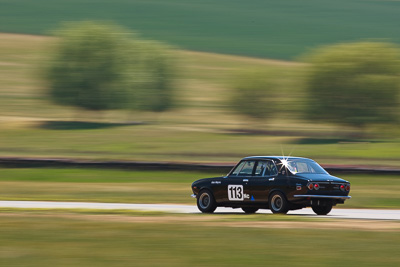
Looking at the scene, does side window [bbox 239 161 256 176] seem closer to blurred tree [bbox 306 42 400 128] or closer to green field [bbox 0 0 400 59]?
blurred tree [bbox 306 42 400 128]

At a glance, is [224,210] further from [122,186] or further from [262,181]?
[122,186]

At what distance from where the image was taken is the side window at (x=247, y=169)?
1759 centimetres

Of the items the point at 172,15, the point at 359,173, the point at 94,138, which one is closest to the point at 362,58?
the point at 94,138

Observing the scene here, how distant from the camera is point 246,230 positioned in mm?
13477

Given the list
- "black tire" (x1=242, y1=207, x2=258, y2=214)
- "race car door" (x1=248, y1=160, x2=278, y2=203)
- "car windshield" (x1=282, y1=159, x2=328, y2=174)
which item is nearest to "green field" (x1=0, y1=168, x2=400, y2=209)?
"black tire" (x1=242, y1=207, x2=258, y2=214)

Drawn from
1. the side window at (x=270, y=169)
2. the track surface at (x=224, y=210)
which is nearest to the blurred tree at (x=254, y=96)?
the track surface at (x=224, y=210)

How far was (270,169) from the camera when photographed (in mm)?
17188

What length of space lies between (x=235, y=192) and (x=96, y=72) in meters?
55.1

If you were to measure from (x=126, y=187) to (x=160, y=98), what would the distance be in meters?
47.6

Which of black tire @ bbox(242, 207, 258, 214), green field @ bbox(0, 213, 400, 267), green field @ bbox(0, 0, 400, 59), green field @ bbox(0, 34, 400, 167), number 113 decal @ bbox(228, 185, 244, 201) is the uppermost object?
green field @ bbox(0, 0, 400, 59)

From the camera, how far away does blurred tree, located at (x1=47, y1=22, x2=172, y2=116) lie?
7050 centimetres

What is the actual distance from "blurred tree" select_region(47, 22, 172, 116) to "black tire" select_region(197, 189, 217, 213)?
5338 centimetres

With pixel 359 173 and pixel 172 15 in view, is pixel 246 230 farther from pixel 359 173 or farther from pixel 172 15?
pixel 172 15

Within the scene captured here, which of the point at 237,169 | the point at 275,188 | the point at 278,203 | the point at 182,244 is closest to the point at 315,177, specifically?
the point at 275,188
